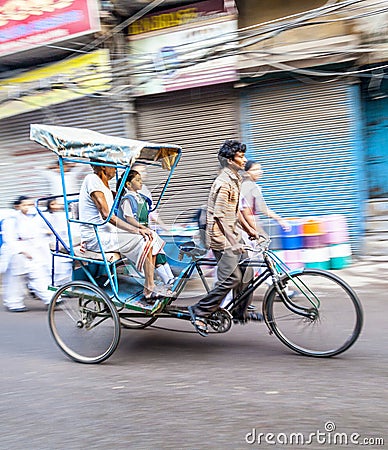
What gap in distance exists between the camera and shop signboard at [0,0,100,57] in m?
9.53

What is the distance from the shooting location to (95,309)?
4633mm

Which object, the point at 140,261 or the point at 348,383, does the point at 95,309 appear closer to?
the point at 140,261

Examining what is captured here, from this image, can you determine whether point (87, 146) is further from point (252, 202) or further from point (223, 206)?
point (252, 202)

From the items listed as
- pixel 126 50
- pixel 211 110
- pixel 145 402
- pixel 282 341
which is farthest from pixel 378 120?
pixel 145 402

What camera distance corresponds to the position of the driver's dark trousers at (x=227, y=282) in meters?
4.31

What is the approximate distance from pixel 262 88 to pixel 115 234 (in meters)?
5.42

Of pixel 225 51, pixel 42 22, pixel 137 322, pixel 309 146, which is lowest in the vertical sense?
pixel 137 322

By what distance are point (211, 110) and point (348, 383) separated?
654cm

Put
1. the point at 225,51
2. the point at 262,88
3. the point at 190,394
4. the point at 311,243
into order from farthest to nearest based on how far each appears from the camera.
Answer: the point at 262,88, the point at 225,51, the point at 311,243, the point at 190,394

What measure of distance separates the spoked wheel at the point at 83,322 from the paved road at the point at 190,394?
5.1 inches

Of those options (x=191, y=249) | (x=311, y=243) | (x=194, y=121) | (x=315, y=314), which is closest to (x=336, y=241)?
(x=311, y=243)

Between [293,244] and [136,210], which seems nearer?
[136,210]

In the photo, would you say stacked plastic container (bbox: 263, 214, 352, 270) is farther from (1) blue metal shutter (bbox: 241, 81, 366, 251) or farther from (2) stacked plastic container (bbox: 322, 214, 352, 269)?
(1) blue metal shutter (bbox: 241, 81, 366, 251)

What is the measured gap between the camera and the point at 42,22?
9.94 meters
